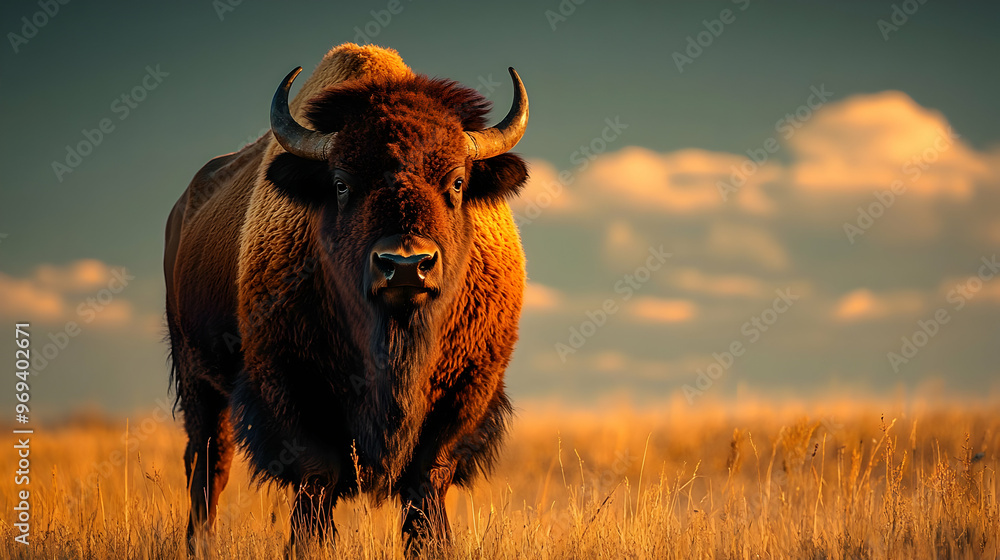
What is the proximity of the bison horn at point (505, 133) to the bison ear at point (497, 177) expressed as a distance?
0.10m

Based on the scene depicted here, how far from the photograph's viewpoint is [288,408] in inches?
222

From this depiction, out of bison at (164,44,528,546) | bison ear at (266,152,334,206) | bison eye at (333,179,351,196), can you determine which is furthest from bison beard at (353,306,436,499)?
bison ear at (266,152,334,206)

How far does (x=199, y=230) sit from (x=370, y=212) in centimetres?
372

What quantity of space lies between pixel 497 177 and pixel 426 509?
8.14 ft

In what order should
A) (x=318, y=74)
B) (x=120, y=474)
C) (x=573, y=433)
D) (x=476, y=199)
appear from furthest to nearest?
(x=573, y=433), (x=120, y=474), (x=318, y=74), (x=476, y=199)

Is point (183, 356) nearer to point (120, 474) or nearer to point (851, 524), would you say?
point (120, 474)

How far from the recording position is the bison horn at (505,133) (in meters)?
5.81

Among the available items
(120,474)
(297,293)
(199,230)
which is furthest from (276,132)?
(120,474)

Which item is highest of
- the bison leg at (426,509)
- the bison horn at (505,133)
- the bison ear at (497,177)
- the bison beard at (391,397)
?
the bison horn at (505,133)

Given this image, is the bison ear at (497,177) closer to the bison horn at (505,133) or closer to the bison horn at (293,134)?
the bison horn at (505,133)

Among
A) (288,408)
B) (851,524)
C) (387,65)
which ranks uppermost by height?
(387,65)

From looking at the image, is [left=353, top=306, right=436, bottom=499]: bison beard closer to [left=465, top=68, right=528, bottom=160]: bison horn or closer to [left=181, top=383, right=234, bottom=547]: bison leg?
[left=465, top=68, right=528, bottom=160]: bison horn

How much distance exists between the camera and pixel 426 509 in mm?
5633

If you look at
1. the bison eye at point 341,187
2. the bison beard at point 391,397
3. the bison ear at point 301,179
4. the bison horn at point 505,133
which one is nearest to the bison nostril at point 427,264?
the bison beard at point 391,397
